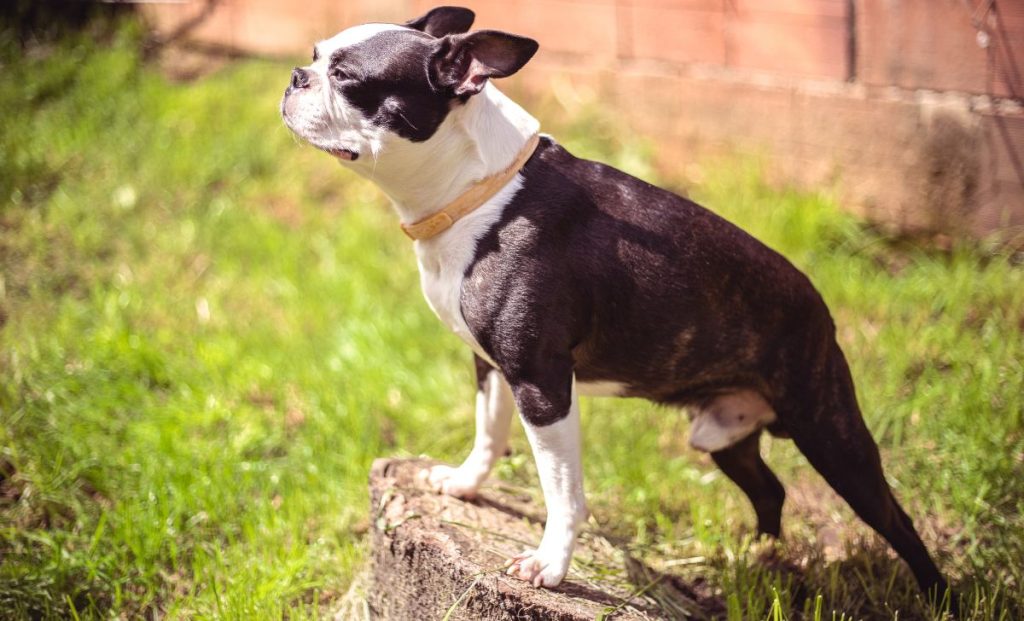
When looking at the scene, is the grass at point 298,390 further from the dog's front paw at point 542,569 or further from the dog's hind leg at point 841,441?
the dog's front paw at point 542,569

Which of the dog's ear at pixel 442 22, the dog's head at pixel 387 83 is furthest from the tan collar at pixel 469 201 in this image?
the dog's ear at pixel 442 22

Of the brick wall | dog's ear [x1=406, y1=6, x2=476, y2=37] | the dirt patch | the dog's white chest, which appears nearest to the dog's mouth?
the dog's white chest

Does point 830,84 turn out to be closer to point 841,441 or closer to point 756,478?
point 756,478

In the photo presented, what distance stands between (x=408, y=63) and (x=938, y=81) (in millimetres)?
2683

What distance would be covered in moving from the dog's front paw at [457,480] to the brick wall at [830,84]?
2.52 m

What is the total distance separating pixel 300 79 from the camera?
7.99ft

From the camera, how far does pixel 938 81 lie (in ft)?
13.7

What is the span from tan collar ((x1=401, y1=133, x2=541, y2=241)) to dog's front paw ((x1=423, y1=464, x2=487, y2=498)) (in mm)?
769

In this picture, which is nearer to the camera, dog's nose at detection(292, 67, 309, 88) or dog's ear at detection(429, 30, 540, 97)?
dog's ear at detection(429, 30, 540, 97)

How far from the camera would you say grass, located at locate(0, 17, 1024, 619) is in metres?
3.09

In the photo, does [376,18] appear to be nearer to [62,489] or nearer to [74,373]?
[74,373]

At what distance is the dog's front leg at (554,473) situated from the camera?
241 cm

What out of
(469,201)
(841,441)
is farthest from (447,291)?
(841,441)

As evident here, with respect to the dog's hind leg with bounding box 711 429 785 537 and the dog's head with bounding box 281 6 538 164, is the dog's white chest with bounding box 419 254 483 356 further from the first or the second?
the dog's hind leg with bounding box 711 429 785 537
